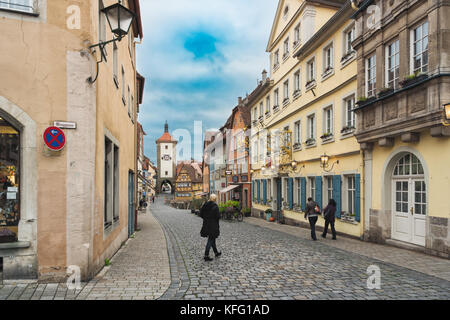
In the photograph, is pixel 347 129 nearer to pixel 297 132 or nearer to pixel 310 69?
pixel 310 69

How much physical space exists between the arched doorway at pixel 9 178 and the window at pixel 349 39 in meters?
12.0

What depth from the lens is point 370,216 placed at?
482 inches

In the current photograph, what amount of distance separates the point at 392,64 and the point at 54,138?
9.89 meters

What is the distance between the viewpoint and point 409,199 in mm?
10633

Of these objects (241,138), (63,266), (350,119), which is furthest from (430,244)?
(241,138)

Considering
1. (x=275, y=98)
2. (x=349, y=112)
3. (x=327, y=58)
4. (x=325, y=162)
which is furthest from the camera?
(x=275, y=98)

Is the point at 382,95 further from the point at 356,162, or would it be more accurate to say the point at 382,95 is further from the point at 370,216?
the point at 370,216

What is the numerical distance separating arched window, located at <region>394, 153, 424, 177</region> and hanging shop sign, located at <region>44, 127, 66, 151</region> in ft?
30.9

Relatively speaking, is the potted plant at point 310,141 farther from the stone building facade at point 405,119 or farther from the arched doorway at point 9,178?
the arched doorway at point 9,178

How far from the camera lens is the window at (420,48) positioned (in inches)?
375

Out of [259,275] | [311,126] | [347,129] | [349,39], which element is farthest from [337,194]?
[259,275]

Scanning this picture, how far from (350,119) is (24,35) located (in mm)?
11668

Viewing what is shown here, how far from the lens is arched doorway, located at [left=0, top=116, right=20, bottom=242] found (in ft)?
21.5
